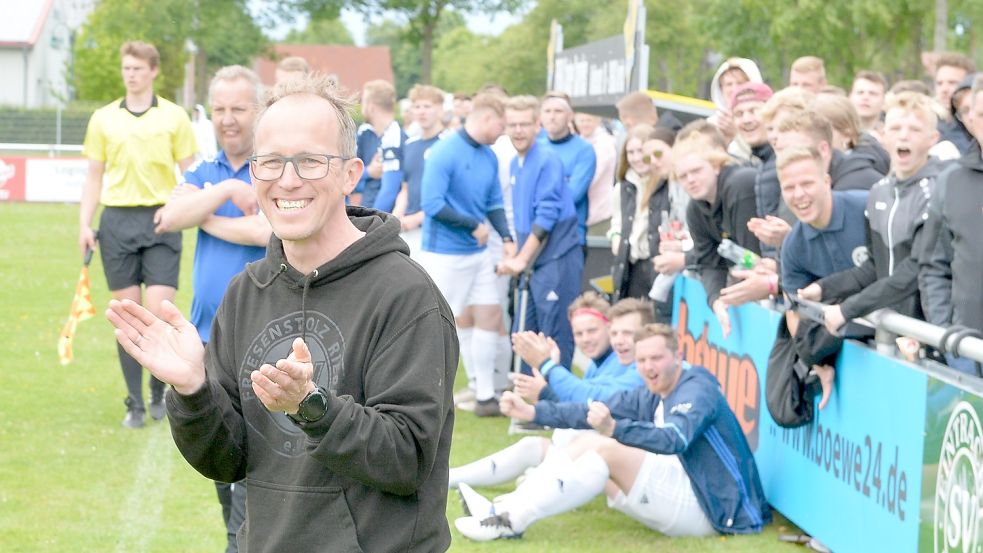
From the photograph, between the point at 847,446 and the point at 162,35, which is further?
A: the point at 162,35

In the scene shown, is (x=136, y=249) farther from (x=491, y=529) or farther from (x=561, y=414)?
(x=561, y=414)

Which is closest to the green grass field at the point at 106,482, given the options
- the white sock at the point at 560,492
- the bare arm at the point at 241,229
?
the white sock at the point at 560,492

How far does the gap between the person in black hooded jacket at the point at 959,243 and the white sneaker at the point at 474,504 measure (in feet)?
8.08

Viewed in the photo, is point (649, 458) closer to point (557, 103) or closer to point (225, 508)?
point (225, 508)

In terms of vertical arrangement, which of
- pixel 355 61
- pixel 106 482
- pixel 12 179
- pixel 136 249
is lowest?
pixel 106 482

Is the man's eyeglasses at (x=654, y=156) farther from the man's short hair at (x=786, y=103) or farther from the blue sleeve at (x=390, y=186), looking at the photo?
the blue sleeve at (x=390, y=186)

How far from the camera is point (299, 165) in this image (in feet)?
10.1

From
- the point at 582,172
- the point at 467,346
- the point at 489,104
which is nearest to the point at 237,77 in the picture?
the point at 489,104

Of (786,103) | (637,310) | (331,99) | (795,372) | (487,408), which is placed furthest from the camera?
(487,408)

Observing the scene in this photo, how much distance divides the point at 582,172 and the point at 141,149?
4.26 m

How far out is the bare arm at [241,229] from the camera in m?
5.74

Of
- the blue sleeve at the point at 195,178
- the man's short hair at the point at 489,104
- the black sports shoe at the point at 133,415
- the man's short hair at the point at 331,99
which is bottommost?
the black sports shoe at the point at 133,415

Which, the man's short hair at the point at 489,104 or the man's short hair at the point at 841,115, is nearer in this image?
the man's short hair at the point at 841,115

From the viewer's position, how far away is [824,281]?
21.5 feet
